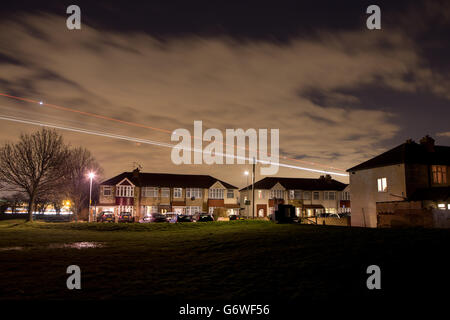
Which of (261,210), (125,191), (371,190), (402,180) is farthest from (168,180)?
(402,180)

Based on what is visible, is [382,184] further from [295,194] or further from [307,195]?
[307,195]

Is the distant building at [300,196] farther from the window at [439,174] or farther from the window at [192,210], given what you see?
the window at [439,174]

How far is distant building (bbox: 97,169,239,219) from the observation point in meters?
68.8

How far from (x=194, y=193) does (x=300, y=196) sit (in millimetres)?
24323

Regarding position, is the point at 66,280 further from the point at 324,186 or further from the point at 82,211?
the point at 324,186

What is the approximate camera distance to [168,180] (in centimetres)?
7650

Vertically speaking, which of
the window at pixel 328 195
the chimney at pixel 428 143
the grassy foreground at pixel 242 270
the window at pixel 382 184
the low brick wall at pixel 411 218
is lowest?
the grassy foreground at pixel 242 270

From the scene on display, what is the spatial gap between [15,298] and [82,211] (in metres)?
64.5

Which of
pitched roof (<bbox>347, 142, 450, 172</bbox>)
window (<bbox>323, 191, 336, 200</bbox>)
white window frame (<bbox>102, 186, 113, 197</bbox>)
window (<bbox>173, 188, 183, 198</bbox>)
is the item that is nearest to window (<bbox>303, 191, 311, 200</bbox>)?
window (<bbox>323, 191, 336, 200</bbox>)

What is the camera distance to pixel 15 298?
8406 millimetres

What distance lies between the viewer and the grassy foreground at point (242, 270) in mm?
8703

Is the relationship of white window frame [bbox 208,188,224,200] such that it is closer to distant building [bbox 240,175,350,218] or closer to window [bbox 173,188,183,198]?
distant building [bbox 240,175,350,218]

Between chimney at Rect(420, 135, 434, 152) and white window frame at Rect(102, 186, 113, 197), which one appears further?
white window frame at Rect(102, 186, 113, 197)

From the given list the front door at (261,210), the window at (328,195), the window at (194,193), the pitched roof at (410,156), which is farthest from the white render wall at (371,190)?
the window at (194,193)
